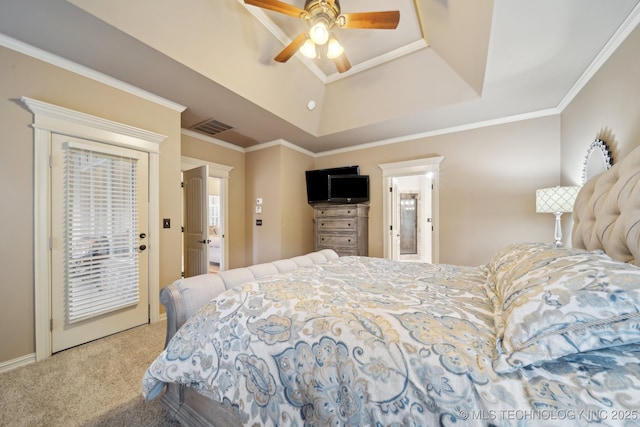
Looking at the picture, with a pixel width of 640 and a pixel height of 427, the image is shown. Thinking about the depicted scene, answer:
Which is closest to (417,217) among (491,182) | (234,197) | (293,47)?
(491,182)

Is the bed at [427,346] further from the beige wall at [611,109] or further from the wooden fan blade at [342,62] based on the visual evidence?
the wooden fan blade at [342,62]

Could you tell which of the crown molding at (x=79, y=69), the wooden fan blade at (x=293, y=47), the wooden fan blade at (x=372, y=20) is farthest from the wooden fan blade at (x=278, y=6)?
the crown molding at (x=79, y=69)

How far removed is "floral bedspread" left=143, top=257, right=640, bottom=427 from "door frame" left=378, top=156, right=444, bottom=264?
2604 millimetres

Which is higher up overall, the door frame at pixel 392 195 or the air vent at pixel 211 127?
the air vent at pixel 211 127

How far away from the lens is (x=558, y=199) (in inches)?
92.0

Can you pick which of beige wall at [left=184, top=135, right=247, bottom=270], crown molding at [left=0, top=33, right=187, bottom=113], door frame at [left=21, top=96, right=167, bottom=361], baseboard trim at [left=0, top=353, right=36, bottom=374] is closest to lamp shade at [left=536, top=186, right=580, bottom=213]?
crown molding at [left=0, top=33, right=187, bottom=113]

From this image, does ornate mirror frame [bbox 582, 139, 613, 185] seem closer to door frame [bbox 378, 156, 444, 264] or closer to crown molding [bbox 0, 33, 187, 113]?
door frame [bbox 378, 156, 444, 264]

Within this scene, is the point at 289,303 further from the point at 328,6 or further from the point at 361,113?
the point at 361,113

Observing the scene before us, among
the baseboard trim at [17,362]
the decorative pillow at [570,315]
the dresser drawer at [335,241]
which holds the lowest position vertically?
the baseboard trim at [17,362]

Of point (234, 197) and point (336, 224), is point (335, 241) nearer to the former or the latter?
point (336, 224)

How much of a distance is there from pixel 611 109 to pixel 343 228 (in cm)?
321

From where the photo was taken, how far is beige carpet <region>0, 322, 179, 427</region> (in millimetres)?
1364

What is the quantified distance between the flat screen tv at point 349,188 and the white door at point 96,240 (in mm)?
2795

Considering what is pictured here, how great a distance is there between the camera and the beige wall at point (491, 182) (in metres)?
3.06
